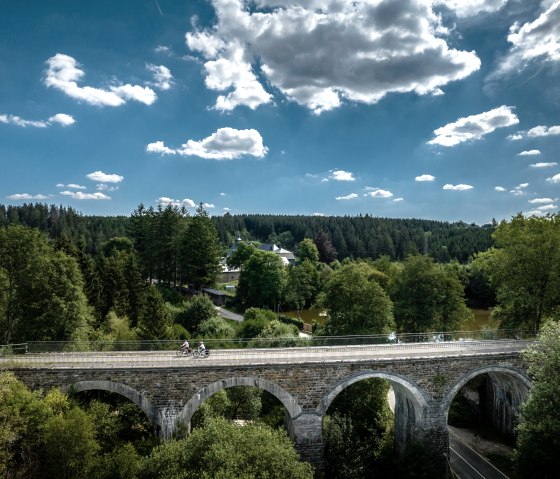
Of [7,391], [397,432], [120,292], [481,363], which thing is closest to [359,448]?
[397,432]

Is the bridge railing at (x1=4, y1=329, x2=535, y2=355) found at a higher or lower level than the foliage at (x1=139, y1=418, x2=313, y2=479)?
higher

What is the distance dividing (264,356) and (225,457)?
9.70 m

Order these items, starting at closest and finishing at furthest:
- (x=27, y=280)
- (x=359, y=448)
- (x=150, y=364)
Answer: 1. (x=150, y=364)
2. (x=359, y=448)
3. (x=27, y=280)

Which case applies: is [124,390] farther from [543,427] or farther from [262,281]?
[262,281]

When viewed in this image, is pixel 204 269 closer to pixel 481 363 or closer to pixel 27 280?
pixel 27 280

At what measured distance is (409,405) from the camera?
24.3m

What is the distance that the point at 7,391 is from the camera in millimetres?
17672

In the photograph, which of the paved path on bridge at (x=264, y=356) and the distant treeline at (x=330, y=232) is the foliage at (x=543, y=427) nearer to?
the paved path on bridge at (x=264, y=356)

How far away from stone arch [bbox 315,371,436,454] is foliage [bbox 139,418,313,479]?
6.47 metres

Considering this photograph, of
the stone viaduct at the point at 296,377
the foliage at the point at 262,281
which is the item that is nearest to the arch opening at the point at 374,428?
the stone viaduct at the point at 296,377

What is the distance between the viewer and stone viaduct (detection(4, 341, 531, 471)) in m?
20.3

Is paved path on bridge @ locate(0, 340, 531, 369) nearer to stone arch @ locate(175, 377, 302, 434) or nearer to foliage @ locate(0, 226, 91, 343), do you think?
stone arch @ locate(175, 377, 302, 434)

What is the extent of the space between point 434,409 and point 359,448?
16.2 feet

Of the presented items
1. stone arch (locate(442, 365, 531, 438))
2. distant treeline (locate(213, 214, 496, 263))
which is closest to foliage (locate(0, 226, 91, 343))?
stone arch (locate(442, 365, 531, 438))
